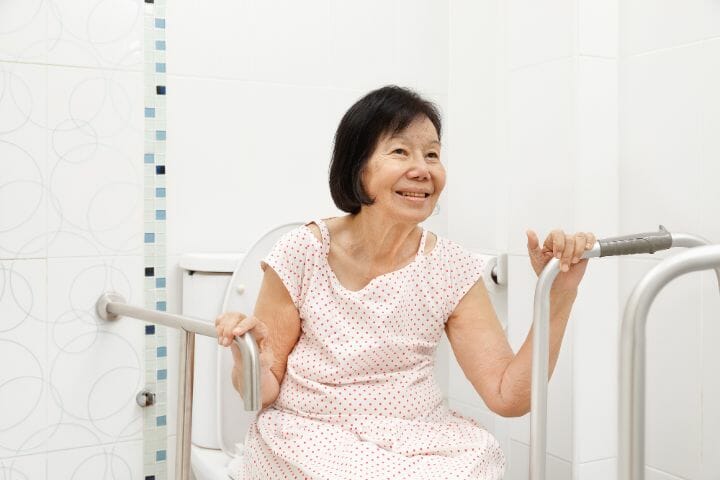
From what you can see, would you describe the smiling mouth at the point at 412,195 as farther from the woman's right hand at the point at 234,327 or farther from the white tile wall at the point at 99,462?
the white tile wall at the point at 99,462

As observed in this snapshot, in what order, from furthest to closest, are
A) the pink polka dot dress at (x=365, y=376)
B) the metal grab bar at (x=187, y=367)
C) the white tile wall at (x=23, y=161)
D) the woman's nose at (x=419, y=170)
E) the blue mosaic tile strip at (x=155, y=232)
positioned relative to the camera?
the blue mosaic tile strip at (x=155, y=232) → the white tile wall at (x=23, y=161) → the woman's nose at (x=419, y=170) → the pink polka dot dress at (x=365, y=376) → the metal grab bar at (x=187, y=367)

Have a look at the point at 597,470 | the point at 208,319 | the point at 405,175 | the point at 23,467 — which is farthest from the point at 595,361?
→ the point at 23,467

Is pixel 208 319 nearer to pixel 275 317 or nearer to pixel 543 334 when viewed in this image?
pixel 275 317

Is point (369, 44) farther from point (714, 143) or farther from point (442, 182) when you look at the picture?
point (714, 143)

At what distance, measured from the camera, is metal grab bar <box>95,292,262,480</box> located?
41.8 inches

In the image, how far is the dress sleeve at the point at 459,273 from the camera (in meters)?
1.45

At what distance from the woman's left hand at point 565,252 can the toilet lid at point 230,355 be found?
0.62m

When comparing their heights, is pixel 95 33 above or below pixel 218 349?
above

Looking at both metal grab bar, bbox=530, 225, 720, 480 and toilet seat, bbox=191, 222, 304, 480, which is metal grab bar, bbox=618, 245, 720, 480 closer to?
metal grab bar, bbox=530, 225, 720, 480

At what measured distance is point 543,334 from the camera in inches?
40.0

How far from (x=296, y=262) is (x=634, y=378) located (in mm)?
847

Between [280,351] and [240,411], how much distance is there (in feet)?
0.93

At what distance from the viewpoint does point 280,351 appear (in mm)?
1430

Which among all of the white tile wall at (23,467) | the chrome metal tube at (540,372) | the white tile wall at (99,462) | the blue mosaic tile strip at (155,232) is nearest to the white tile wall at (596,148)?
the chrome metal tube at (540,372)
